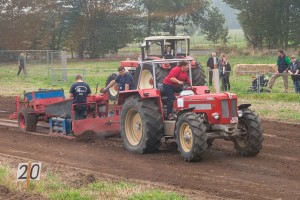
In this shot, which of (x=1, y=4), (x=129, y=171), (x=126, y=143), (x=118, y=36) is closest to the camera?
(x=129, y=171)

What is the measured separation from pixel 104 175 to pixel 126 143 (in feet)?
8.28

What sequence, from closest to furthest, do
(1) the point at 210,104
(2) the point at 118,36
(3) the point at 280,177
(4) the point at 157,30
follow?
(3) the point at 280,177, (1) the point at 210,104, (2) the point at 118,36, (4) the point at 157,30

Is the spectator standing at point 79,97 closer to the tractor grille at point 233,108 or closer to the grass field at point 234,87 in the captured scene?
the tractor grille at point 233,108

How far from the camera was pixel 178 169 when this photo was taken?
9898 mm

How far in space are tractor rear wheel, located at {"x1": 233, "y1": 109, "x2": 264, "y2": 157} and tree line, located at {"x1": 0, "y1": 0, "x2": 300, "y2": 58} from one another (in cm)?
3759

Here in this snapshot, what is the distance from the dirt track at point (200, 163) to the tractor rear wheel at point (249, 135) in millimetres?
160

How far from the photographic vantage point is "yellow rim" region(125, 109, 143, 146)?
38.8 ft

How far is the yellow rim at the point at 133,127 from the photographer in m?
11.8

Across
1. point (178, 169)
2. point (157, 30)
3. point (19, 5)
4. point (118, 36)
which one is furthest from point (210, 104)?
point (157, 30)

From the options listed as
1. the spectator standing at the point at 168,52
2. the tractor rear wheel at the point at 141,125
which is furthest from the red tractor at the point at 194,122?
the spectator standing at the point at 168,52

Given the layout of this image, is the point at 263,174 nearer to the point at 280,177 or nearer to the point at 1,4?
the point at 280,177

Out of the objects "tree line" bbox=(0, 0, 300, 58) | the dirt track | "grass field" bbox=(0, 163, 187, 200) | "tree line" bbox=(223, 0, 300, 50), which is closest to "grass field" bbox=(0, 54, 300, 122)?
the dirt track

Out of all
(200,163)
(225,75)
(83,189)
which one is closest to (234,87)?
(225,75)

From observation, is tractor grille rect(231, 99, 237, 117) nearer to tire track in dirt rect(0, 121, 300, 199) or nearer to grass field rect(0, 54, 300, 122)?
tire track in dirt rect(0, 121, 300, 199)
